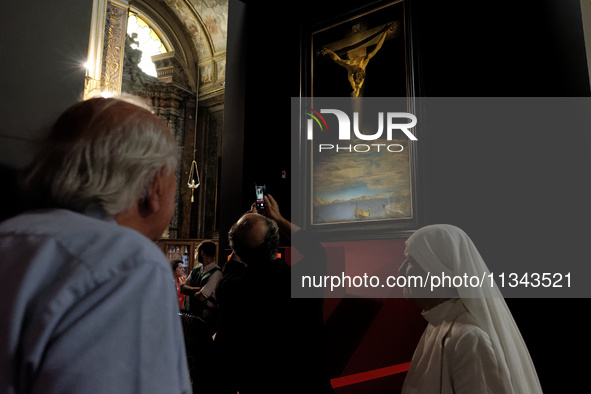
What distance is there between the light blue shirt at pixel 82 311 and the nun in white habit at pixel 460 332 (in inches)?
55.4

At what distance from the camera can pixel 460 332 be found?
1871mm

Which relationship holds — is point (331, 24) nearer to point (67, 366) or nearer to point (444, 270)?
point (444, 270)

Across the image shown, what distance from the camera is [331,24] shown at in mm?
6613

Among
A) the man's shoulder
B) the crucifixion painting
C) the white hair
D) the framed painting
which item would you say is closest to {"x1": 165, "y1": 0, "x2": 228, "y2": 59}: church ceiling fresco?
the framed painting

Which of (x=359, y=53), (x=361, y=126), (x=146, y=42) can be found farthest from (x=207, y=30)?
(x=361, y=126)

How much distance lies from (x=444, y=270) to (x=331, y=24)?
18.0ft

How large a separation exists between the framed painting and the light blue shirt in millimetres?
4968

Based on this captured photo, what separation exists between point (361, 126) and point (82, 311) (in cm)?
569

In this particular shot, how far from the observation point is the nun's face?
2.08 meters

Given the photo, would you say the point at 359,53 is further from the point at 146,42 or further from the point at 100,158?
the point at 146,42

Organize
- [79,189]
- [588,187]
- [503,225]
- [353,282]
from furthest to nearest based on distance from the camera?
[353,282] → [503,225] → [588,187] → [79,189]

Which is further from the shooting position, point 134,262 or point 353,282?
point 353,282

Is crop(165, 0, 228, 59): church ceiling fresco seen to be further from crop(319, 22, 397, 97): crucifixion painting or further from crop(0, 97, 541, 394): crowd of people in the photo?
crop(0, 97, 541, 394): crowd of people

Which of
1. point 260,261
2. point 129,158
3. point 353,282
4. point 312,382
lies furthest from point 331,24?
point 129,158
